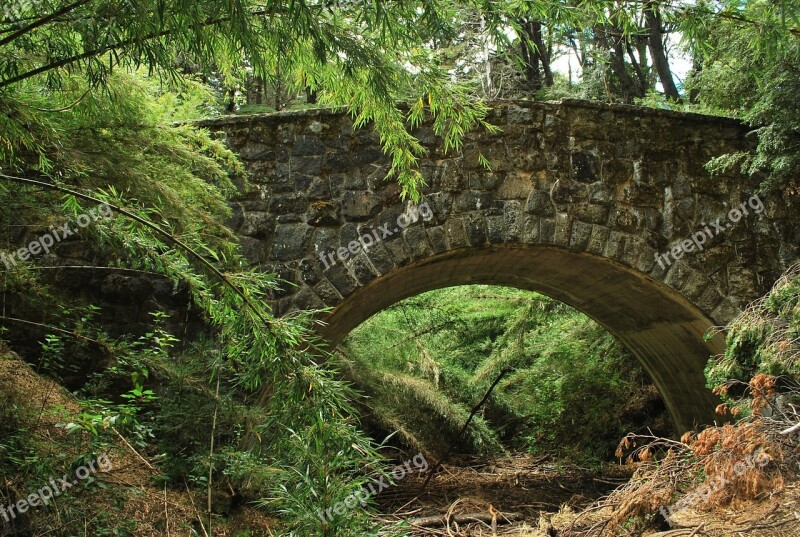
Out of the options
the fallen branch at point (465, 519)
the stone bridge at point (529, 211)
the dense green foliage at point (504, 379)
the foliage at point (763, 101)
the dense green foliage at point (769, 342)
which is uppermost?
the foliage at point (763, 101)

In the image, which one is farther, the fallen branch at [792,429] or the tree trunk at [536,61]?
the tree trunk at [536,61]

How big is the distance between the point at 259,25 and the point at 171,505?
2.01 metres

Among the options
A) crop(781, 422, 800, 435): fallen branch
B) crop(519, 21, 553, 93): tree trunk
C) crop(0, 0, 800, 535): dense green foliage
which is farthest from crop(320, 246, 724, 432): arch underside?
crop(519, 21, 553, 93): tree trunk

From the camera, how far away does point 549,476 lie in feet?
21.4

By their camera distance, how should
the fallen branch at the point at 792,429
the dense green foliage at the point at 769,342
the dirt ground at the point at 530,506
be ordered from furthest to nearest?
the dense green foliage at the point at 769,342, the fallen branch at the point at 792,429, the dirt ground at the point at 530,506

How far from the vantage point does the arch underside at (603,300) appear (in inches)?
183

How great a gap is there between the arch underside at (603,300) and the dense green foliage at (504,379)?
82 centimetres

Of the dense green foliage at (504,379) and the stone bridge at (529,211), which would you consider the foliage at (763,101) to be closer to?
the stone bridge at (529,211)

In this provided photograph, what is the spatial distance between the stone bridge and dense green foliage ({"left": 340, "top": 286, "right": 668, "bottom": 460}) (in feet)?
3.58

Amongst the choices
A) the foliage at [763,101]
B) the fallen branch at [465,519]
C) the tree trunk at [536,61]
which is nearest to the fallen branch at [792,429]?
the foliage at [763,101]

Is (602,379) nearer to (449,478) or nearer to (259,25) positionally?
(449,478)

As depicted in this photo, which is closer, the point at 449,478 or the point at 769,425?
the point at 769,425

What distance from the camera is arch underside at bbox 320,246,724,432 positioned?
4.66 metres

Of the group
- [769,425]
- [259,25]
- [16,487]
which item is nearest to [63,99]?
[259,25]
